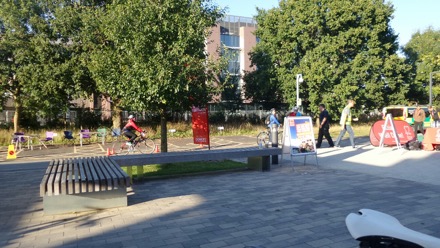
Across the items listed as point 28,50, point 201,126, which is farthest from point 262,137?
point 28,50

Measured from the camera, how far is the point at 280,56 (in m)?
30.6

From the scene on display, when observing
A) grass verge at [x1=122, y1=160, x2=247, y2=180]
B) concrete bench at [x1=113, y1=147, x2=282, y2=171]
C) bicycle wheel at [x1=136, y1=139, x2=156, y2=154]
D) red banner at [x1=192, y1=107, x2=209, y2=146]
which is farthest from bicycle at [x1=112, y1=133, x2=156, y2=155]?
concrete bench at [x1=113, y1=147, x2=282, y2=171]

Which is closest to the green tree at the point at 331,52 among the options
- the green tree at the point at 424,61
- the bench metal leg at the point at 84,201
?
the green tree at the point at 424,61

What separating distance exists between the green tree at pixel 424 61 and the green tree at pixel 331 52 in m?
3.92

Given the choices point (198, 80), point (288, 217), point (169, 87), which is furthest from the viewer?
point (198, 80)

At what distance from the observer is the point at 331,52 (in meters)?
29.0

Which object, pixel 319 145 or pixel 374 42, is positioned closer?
pixel 319 145

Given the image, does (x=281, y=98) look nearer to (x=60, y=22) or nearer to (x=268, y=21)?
(x=268, y=21)

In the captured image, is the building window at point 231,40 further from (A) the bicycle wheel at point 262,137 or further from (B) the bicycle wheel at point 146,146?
(B) the bicycle wheel at point 146,146

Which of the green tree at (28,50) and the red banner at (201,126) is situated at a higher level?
the green tree at (28,50)

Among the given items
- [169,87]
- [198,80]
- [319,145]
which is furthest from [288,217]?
[319,145]

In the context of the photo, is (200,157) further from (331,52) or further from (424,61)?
(424,61)

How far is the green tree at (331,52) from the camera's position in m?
29.0

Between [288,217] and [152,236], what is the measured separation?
2008 mm
